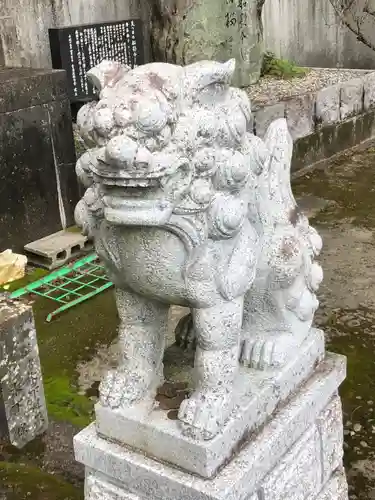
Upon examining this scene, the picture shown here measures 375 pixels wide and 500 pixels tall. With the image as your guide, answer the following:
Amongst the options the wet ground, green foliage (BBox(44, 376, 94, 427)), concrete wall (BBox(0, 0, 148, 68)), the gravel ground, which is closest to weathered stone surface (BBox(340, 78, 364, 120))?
the gravel ground

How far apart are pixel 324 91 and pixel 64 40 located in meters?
2.65

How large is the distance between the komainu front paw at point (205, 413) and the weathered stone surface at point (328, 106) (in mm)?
5593

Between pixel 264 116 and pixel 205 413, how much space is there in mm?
4864

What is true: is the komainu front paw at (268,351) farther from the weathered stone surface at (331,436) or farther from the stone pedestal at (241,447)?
the weathered stone surface at (331,436)

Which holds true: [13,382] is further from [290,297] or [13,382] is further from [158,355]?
[290,297]

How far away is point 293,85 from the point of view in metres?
7.26

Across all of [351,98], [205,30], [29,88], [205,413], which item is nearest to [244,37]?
[205,30]

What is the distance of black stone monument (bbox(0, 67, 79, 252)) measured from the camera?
464 centimetres

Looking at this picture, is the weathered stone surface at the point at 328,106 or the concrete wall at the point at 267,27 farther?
the weathered stone surface at the point at 328,106

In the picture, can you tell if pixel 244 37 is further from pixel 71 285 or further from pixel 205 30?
pixel 71 285

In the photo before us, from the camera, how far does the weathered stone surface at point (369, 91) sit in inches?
293

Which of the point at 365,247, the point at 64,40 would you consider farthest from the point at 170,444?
the point at 64,40

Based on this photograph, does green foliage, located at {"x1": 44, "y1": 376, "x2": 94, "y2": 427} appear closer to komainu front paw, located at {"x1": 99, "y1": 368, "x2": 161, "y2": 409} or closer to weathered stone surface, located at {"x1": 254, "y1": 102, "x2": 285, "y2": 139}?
komainu front paw, located at {"x1": 99, "y1": 368, "x2": 161, "y2": 409}

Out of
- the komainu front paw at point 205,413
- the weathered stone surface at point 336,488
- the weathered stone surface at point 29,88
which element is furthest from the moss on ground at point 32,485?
the weathered stone surface at point 29,88
